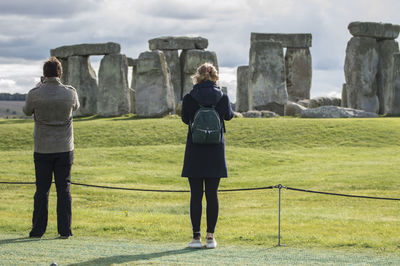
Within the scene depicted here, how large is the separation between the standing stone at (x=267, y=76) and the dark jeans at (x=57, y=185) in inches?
1002

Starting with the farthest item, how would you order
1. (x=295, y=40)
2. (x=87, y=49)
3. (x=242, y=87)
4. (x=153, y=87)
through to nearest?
(x=242, y=87)
(x=295, y=40)
(x=87, y=49)
(x=153, y=87)

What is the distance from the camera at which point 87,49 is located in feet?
114

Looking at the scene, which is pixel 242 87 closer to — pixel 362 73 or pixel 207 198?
pixel 362 73

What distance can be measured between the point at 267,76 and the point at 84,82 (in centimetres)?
941

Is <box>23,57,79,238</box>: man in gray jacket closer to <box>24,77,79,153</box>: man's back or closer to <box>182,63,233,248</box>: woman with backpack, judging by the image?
<box>24,77,79,153</box>: man's back

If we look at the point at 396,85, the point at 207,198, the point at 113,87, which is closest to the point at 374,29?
the point at 396,85

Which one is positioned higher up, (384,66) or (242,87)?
(384,66)

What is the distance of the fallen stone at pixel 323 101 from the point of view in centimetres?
3838

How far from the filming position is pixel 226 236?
30.4 ft

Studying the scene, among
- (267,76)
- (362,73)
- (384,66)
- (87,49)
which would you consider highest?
(87,49)

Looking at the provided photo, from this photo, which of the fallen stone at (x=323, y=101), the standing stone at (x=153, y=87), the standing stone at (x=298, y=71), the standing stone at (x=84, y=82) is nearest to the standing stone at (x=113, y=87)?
the standing stone at (x=84, y=82)

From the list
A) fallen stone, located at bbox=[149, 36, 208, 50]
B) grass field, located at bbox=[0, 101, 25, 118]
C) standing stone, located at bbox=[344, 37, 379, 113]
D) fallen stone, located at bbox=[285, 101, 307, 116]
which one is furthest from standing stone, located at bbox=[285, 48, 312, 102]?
grass field, located at bbox=[0, 101, 25, 118]

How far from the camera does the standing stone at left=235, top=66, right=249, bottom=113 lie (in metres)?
39.7

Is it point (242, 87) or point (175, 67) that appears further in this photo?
point (242, 87)
